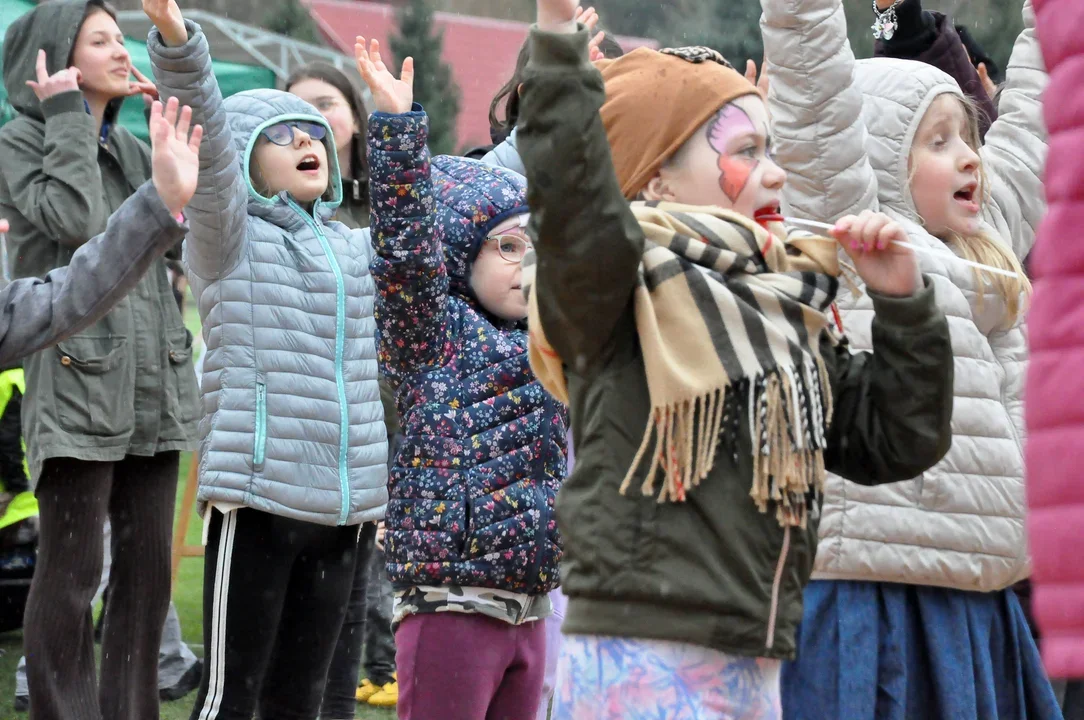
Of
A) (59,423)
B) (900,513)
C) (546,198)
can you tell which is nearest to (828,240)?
(546,198)

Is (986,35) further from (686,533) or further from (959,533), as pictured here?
(686,533)

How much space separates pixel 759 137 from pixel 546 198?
0.55 meters

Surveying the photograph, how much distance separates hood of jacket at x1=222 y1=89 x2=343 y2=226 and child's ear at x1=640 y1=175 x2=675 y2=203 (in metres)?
1.96

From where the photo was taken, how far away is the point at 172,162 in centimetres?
330

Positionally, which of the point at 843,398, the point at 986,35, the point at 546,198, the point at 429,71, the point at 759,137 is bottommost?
the point at 843,398

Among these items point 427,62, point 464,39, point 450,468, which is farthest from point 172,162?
point 464,39

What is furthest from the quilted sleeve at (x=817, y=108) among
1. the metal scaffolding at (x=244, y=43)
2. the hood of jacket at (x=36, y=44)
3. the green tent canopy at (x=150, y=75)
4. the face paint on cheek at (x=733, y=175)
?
the metal scaffolding at (x=244, y=43)

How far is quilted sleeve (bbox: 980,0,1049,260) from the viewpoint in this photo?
3773 mm

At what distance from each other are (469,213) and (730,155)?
122 cm

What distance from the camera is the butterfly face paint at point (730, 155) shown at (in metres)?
2.64

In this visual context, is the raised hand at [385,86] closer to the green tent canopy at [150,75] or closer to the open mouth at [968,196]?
the open mouth at [968,196]

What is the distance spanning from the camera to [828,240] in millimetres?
2613

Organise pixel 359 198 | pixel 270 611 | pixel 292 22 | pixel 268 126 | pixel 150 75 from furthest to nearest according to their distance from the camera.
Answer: pixel 292 22 < pixel 150 75 < pixel 359 198 < pixel 268 126 < pixel 270 611

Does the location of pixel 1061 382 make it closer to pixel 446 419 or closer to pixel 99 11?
pixel 446 419
